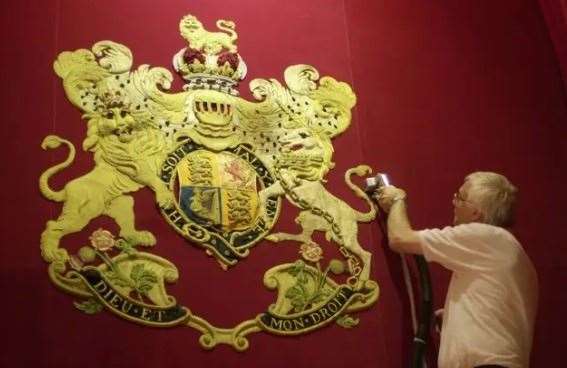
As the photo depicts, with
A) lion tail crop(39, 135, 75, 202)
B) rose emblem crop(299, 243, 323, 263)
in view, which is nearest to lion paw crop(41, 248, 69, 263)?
lion tail crop(39, 135, 75, 202)

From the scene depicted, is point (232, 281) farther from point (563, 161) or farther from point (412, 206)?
point (563, 161)

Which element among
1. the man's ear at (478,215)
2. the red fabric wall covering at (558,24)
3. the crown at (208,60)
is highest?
the red fabric wall covering at (558,24)

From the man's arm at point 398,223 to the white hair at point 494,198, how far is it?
0.23 m

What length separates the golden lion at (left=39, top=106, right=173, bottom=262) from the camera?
1.98m

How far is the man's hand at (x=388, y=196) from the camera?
7.49 ft

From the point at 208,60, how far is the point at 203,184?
1.68ft

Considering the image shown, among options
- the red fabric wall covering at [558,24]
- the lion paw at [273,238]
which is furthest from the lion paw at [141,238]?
the red fabric wall covering at [558,24]

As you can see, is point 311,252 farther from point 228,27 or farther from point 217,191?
point 228,27

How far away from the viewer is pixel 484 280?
1858 mm

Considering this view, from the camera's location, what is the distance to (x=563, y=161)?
2.75 meters

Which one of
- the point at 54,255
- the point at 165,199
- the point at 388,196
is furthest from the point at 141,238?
the point at 388,196

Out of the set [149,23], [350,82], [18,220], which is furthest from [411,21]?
[18,220]

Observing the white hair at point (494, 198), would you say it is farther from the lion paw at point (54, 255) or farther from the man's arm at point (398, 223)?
the lion paw at point (54, 255)

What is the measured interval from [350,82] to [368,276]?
0.81 metres
